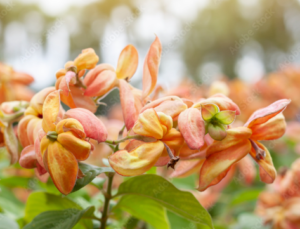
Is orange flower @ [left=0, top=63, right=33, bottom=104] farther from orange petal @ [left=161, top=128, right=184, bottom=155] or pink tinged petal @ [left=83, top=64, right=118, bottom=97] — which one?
orange petal @ [left=161, top=128, right=184, bottom=155]

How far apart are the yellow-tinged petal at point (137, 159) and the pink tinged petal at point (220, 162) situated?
83mm

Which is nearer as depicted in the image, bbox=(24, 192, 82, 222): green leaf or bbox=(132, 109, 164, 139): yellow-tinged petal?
bbox=(132, 109, 164, 139): yellow-tinged petal

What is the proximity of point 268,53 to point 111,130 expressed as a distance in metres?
9.19

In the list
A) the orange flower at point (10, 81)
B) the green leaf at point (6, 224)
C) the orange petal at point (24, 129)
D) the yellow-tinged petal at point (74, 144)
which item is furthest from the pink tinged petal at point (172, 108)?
the orange flower at point (10, 81)

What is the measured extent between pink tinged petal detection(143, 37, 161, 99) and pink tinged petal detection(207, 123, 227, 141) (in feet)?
0.49

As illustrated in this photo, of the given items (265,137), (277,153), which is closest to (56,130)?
(265,137)

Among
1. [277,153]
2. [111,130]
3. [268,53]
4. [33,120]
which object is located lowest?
[268,53]

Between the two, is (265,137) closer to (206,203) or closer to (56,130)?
(56,130)

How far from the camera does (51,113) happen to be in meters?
0.43

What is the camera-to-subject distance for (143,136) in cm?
43

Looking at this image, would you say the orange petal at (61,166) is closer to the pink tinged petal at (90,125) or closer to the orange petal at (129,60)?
the pink tinged petal at (90,125)

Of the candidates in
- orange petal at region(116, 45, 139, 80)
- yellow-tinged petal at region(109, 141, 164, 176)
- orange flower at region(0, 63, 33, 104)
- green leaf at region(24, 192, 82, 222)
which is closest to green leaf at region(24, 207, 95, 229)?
green leaf at region(24, 192, 82, 222)

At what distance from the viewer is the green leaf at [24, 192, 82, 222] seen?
630 millimetres

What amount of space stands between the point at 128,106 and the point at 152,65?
93mm
